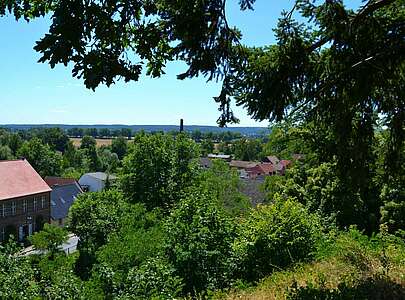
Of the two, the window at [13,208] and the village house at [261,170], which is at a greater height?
the window at [13,208]

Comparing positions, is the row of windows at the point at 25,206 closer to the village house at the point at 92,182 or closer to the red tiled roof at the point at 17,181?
the red tiled roof at the point at 17,181

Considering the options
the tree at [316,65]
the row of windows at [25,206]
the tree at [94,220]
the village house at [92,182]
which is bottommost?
the village house at [92,182]

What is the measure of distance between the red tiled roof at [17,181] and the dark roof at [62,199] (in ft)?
19.6

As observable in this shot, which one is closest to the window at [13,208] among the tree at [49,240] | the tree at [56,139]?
the tree at [49,240]

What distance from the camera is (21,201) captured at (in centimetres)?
4384

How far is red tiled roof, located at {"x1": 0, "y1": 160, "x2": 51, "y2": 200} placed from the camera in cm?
4302

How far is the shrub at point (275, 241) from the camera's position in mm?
11445

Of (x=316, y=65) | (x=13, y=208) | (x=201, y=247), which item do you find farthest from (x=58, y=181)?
(x=316, y=65)

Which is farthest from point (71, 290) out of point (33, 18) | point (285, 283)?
point (33, 18)

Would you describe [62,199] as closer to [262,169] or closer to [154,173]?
[154,173]

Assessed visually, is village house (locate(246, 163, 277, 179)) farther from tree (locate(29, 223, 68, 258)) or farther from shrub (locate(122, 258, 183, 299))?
shrub (locate(122, 258, 183, 299))

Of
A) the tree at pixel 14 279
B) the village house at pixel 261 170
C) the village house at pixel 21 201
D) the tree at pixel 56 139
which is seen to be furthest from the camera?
the tree at pixel 56 139

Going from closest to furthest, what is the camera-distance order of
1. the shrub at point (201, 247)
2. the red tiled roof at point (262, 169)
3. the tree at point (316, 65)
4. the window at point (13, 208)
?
the tree at point (316, 65) < the shrub at point (201, 247) < the window at point (13, 208) < the red tiled roof at point (262, 169)

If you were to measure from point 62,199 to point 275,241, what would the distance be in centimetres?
4728
